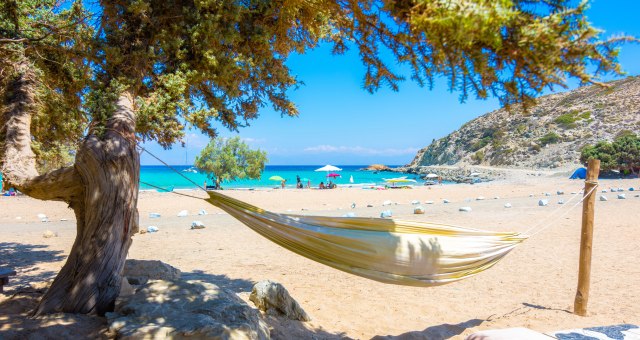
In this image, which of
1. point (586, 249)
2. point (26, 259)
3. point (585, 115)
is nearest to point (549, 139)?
point (585, 115)

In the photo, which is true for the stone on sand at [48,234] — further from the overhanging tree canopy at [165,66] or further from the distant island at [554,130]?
the distant island at [554,130]

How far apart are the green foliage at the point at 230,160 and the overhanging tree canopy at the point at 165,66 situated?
2219cm

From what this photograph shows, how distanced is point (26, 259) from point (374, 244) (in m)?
5.45

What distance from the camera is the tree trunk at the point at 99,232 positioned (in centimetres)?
246

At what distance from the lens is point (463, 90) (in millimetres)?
1507

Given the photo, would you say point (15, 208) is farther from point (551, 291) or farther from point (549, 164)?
point (549, 164)

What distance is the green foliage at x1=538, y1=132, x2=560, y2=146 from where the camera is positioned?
1533 inches

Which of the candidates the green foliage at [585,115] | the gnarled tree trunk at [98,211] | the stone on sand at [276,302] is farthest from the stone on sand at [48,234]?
the green foliage at [585,115]

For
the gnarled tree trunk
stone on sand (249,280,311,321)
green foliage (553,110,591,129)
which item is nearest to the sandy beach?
stone on sand (249,280,311,321)

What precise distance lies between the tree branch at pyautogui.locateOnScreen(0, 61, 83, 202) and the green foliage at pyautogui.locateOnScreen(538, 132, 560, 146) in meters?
43.8

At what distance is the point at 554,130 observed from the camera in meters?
41.5

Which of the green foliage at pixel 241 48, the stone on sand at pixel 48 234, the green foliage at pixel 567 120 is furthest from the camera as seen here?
the green foliage at pixel 567 120

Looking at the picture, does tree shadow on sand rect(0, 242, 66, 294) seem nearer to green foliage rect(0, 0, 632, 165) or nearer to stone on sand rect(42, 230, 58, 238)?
stone on sand rect(42, 230, 58, 238)

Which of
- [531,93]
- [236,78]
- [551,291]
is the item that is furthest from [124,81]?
[551,291]
